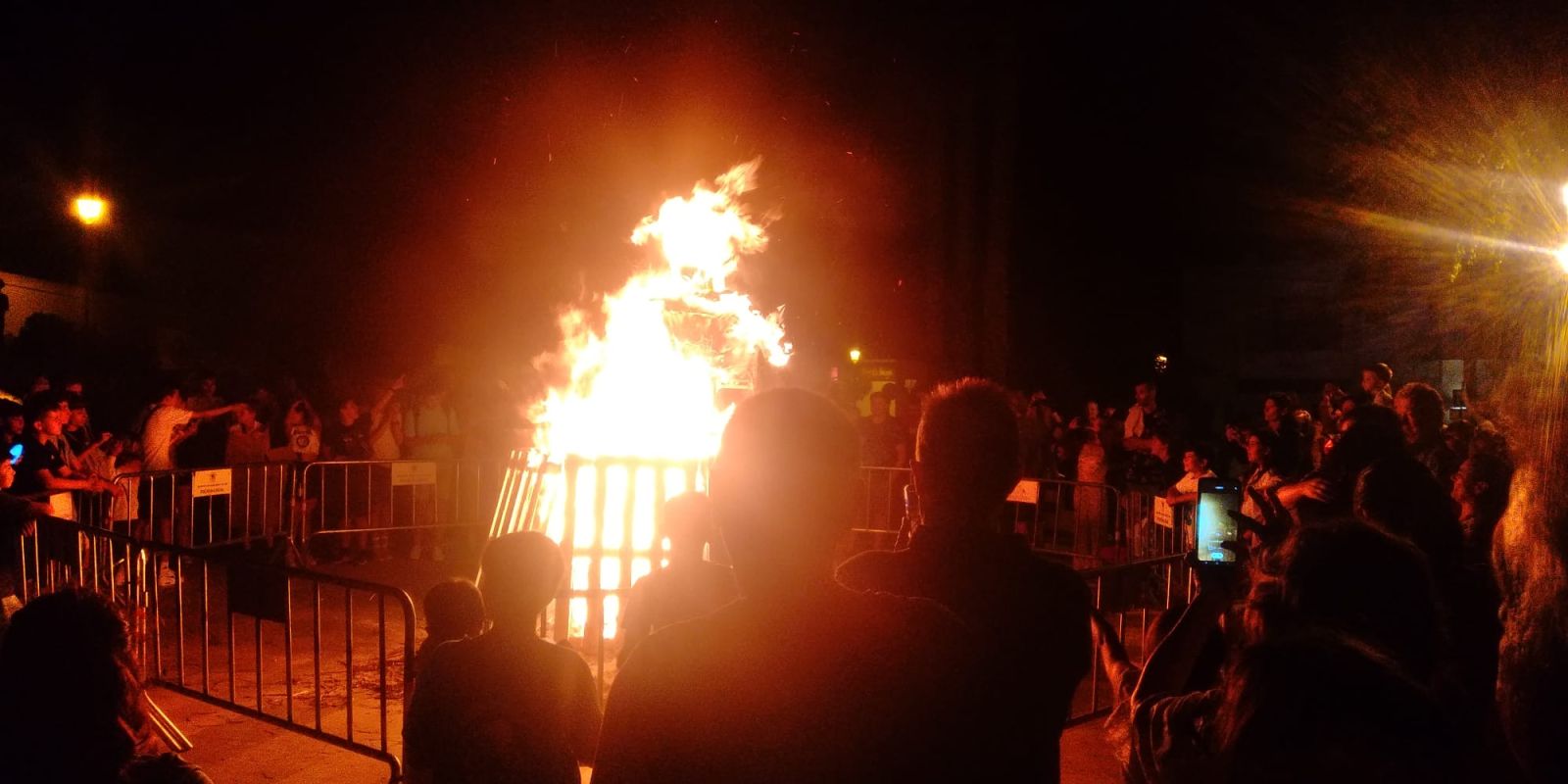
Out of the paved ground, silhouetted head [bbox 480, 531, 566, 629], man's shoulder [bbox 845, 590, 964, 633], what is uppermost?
man's shoulder [bbox 845, 590, 964, 633]

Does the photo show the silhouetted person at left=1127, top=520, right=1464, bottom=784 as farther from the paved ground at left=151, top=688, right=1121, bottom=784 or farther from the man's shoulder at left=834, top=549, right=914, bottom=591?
the paved ground at left=151, top=688, right=1121, bottom=784

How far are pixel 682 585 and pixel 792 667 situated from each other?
2.90m

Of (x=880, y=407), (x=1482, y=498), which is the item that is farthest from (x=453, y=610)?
(x=880, y=407)

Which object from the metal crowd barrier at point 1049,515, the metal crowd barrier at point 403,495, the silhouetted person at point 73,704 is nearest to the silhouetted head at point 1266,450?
the metal crowd barrier at point 1049,515

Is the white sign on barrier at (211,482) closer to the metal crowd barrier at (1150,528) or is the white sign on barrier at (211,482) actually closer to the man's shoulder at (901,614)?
the metal crowd barrier at (1150,528)

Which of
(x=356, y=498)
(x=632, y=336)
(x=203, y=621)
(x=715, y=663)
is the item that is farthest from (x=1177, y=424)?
(x=715, y=663)

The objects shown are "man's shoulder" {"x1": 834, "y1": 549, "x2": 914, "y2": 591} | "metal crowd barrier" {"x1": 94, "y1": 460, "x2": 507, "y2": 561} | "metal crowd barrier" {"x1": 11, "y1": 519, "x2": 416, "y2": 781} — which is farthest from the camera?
"metal crowd barrier" {"x1": 94, "y1": 460, "x2": 507, "y2": 561}

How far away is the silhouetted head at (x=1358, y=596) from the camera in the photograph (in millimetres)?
2219

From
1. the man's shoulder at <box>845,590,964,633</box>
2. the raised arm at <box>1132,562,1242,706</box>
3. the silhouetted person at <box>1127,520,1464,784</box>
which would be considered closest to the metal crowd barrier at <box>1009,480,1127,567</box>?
the raised arm at <box>1132,562,1242,706</box>

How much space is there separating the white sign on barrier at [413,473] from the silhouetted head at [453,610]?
8107 millimetres

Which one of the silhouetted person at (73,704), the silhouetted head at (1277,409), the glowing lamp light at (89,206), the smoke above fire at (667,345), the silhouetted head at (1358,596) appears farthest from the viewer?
the glowing lamp light at (89,206)

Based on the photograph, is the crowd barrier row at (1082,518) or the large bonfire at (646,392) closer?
the large bonfire at (646,392)

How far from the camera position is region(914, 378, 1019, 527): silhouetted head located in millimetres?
2840

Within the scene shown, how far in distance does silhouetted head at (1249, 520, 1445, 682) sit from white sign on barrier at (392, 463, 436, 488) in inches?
436
